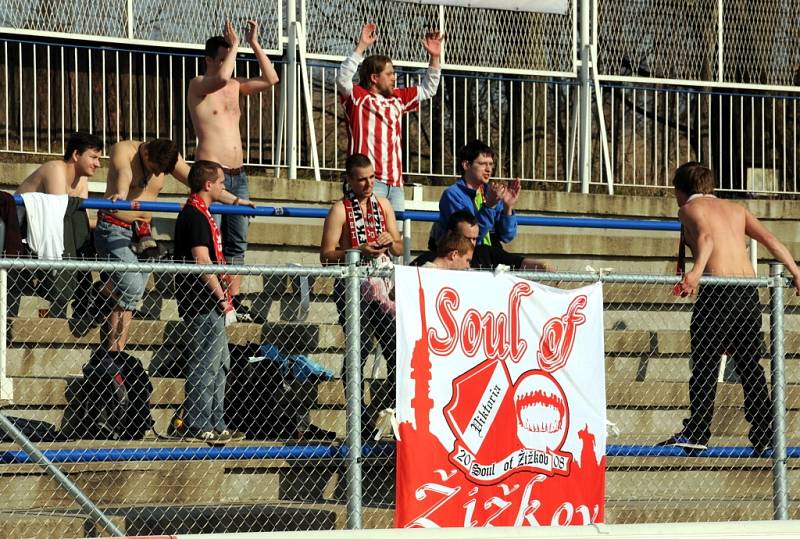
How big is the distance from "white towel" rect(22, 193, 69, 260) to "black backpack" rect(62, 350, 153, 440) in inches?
46.8

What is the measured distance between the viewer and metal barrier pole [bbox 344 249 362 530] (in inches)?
287

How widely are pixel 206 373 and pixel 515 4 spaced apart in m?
6.40

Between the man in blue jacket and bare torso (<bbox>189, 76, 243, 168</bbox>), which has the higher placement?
bare torso (<bbox>189, 76, 243, 168</bbox>)

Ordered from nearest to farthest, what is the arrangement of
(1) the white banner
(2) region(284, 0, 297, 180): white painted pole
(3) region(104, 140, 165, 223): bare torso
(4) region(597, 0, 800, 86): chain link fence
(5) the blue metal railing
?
1. (5) the blue metal railing
2. (3) region(104, 140, 165, 223): bare torso
3. (2) region(284, 0, 297, 180): white painted pole
4. (1) the white banner
5. (4) region(597, 0, 800, 86): chain link fence

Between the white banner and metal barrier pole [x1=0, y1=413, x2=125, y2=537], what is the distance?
23.4 ft

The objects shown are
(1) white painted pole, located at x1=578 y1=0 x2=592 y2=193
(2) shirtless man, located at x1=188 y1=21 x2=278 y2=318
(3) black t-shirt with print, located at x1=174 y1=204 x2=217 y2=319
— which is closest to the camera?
(3) black t-shirt with print, located at x1=174 y1=204 x2=217 y2=319

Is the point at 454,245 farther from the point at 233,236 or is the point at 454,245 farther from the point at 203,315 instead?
the point at 233,236

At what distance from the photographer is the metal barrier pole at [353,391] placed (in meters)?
7.29

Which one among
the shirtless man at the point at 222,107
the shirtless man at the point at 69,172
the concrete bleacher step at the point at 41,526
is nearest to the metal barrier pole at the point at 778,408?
the concrete bleacher step at the point at 41,526

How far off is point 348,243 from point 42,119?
16.4ft

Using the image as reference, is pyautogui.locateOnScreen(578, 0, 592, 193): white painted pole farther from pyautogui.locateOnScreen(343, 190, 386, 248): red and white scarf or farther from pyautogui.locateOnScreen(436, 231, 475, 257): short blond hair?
pyautogui.locateOnScreen(436, 231, 475, 257): short blond hair

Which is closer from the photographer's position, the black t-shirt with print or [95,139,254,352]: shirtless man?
the black t-shirt with print

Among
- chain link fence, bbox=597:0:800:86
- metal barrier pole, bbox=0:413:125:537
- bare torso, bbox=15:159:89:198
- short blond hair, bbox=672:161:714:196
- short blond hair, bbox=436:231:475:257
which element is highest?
chain link fence, bbox=597:0:800:86

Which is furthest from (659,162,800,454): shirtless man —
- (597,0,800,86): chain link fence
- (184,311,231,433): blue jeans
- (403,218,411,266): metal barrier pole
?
(597,0,800,86): chain link fence
